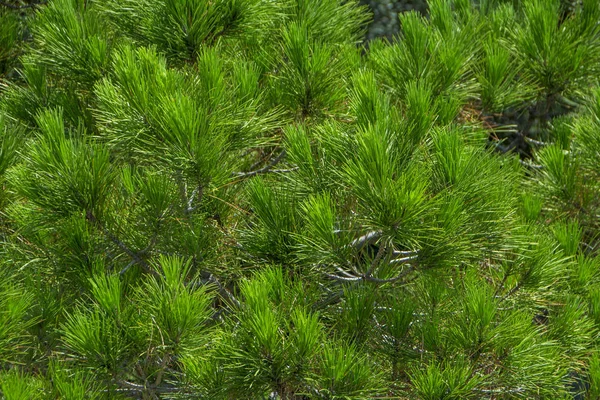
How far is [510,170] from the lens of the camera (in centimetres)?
132

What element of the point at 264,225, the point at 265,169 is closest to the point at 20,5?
the point at 265,169

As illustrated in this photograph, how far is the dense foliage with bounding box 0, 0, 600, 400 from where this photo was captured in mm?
1093

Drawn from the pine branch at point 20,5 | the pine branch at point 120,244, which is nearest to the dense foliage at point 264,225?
the pine branch at point 120,244

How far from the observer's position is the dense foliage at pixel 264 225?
3.59ft

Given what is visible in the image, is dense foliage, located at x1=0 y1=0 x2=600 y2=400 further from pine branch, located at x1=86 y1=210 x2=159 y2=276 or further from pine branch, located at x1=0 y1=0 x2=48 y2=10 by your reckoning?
pine branch, located at x1=0 y1=0 x2=48 y2=10

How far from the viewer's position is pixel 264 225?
118 cm

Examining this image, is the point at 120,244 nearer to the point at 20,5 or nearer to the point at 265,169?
the point at 265,169

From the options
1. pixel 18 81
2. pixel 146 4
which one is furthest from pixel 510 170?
pixel 18 81

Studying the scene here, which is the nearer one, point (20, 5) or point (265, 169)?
point (265, 169)

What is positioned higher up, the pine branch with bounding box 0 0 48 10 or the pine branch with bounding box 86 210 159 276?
the pine branch with bounding box 0 0 48 10

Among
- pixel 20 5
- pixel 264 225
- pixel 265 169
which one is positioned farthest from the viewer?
pixel 20 5

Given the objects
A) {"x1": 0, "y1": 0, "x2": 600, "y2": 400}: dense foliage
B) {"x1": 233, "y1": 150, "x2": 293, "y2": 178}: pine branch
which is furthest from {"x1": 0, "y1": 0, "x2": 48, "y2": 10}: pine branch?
{"x1": 233, "y1": 150, "x2": 293, "y2": 178}: pine branch

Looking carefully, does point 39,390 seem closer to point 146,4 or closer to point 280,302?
point 280,302

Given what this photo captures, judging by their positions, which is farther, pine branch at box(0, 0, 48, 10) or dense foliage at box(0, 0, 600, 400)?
pine branch at box(0, 0, 48, 10)
